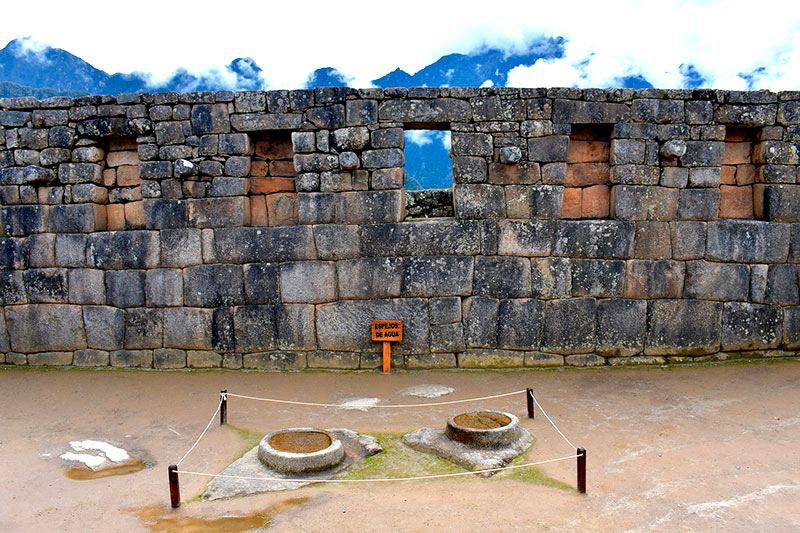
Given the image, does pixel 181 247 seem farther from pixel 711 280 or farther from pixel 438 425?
pixel 711 280

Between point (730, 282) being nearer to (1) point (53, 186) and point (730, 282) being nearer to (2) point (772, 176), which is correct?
(2) point (772, 176)

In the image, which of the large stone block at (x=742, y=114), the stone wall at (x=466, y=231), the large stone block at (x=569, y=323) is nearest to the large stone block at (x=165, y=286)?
the stone wall at (x=466, y=231)

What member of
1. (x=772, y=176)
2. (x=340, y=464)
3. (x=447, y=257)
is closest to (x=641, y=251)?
Answer: (x=772, y=176)

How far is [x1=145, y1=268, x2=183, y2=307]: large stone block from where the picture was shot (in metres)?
7.34

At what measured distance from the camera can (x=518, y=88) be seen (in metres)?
7.00

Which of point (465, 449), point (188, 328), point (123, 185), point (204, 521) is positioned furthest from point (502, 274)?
point (123, 185)

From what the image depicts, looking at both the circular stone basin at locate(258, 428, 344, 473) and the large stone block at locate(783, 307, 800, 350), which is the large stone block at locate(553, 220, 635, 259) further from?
the circular stone basin at locate(258, 428, 344, 473)

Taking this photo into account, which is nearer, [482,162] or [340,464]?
[340,464]

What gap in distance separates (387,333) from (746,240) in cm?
496

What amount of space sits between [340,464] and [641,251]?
16.2ft

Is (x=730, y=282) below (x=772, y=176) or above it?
below

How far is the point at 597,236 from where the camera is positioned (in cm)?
716

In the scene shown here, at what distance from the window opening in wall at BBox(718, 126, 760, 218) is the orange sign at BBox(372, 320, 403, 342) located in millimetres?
4663

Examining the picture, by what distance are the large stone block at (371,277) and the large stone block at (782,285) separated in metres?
4.97
